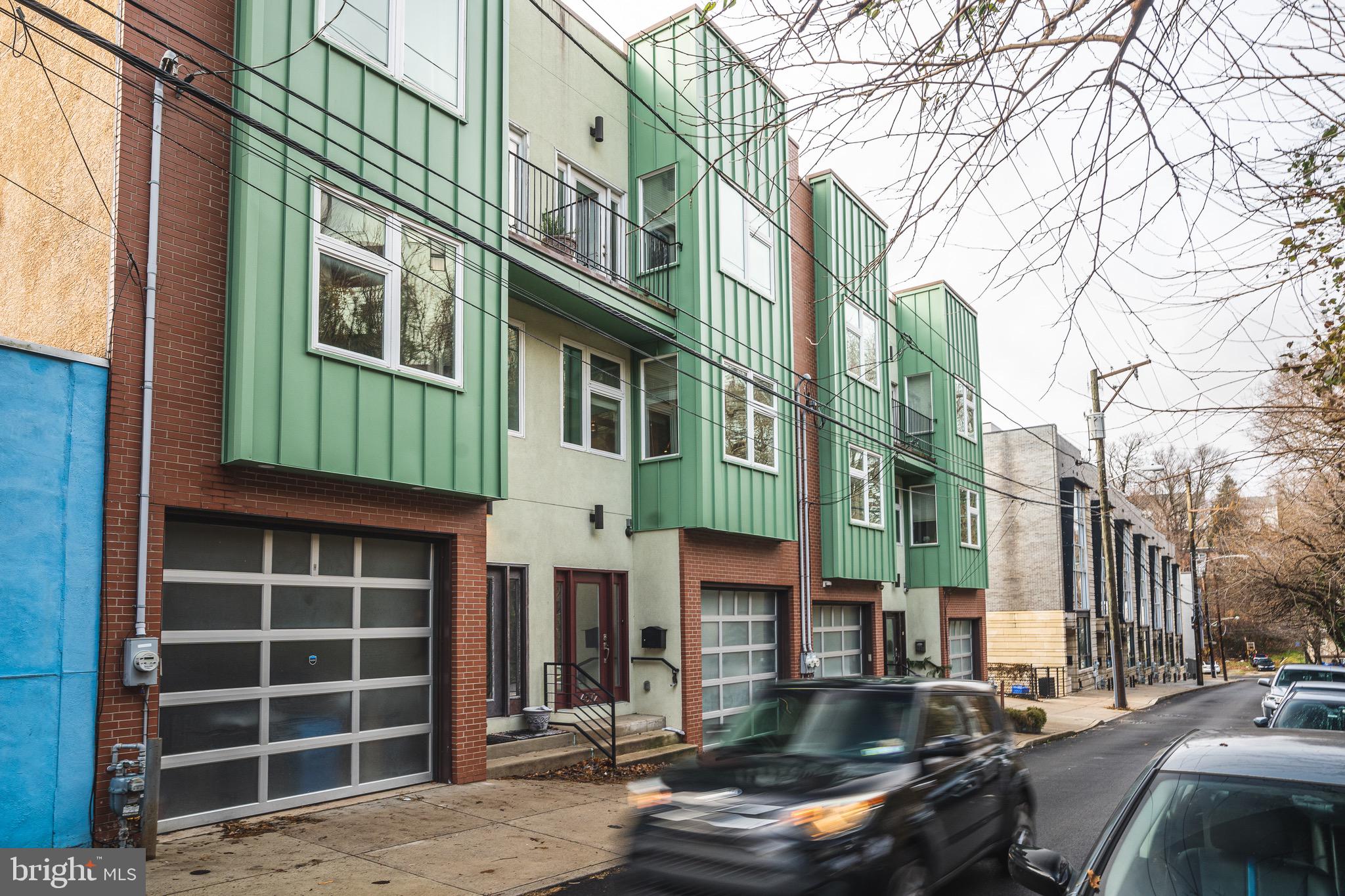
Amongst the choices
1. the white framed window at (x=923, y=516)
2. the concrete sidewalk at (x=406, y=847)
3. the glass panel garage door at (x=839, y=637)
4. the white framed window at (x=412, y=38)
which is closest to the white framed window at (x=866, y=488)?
the glass panel garage door at (x=839, y=637)

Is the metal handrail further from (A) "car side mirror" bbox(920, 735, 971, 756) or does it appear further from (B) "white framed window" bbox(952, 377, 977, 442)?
(B) "white framed window" bbox(952, 377, 977, 442)

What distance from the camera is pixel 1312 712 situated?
11453 millimetres

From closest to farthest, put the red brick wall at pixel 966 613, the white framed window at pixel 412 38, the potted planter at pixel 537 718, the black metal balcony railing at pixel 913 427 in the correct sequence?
the white framed window at pixel 412 38, the potted planter at pixel 537 718, the black metal balcony railing at pixel 913 427, the red brick wall at pixel 966 613

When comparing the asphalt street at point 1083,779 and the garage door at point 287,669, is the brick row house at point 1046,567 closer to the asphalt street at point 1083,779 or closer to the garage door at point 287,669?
the asphalt street at point 1083,779

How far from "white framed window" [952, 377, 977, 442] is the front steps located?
51.3 feet

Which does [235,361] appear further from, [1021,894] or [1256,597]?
[1256,597]

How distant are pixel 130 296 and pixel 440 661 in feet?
17.2

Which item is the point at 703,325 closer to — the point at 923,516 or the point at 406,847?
the point at 406,847

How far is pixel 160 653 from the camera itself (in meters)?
8.55

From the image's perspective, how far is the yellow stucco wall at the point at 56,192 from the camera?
876 cm

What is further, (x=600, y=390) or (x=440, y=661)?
(x=600, y=390)

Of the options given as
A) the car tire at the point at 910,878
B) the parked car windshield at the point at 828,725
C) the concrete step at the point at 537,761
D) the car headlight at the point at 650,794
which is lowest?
the concrete step at the point at 537,761

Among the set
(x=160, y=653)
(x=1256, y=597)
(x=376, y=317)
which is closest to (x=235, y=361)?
(x=376, y=317)

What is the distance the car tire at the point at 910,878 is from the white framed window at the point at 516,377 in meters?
9.16
